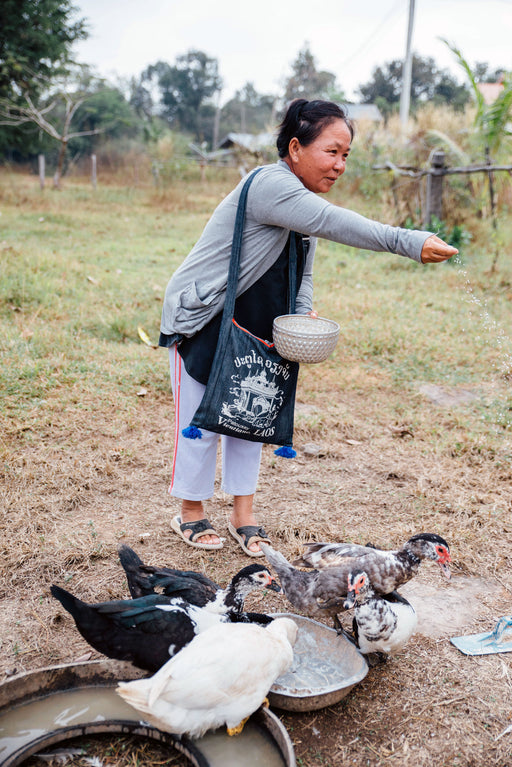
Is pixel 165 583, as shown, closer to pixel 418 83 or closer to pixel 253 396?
pixel 253 396

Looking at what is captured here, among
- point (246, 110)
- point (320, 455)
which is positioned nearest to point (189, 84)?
point (246, 110)

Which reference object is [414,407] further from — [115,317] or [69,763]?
[69,763]

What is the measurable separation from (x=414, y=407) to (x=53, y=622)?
10.3ft

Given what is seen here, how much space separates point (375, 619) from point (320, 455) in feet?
6.32

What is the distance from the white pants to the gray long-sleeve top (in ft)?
0.82

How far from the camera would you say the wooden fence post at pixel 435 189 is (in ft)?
30.3

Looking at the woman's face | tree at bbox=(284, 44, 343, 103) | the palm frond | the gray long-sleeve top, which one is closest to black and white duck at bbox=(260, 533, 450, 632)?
the gray long-sleeve top

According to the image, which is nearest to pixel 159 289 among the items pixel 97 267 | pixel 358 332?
pixel 97 267

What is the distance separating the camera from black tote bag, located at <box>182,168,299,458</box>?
96.2 inches

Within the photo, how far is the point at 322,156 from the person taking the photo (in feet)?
7.72

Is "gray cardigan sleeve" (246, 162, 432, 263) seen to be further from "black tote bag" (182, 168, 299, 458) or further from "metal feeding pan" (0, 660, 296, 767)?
"metal feeding pan" (0, 660, 296, 767)

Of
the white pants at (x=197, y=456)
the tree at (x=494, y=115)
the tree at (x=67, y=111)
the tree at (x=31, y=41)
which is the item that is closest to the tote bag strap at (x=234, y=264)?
the white pants at (x=197, y=456)

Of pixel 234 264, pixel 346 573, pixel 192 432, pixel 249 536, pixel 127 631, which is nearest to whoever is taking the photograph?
pixel 127 631

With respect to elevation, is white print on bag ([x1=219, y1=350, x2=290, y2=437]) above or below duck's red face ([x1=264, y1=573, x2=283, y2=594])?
above
